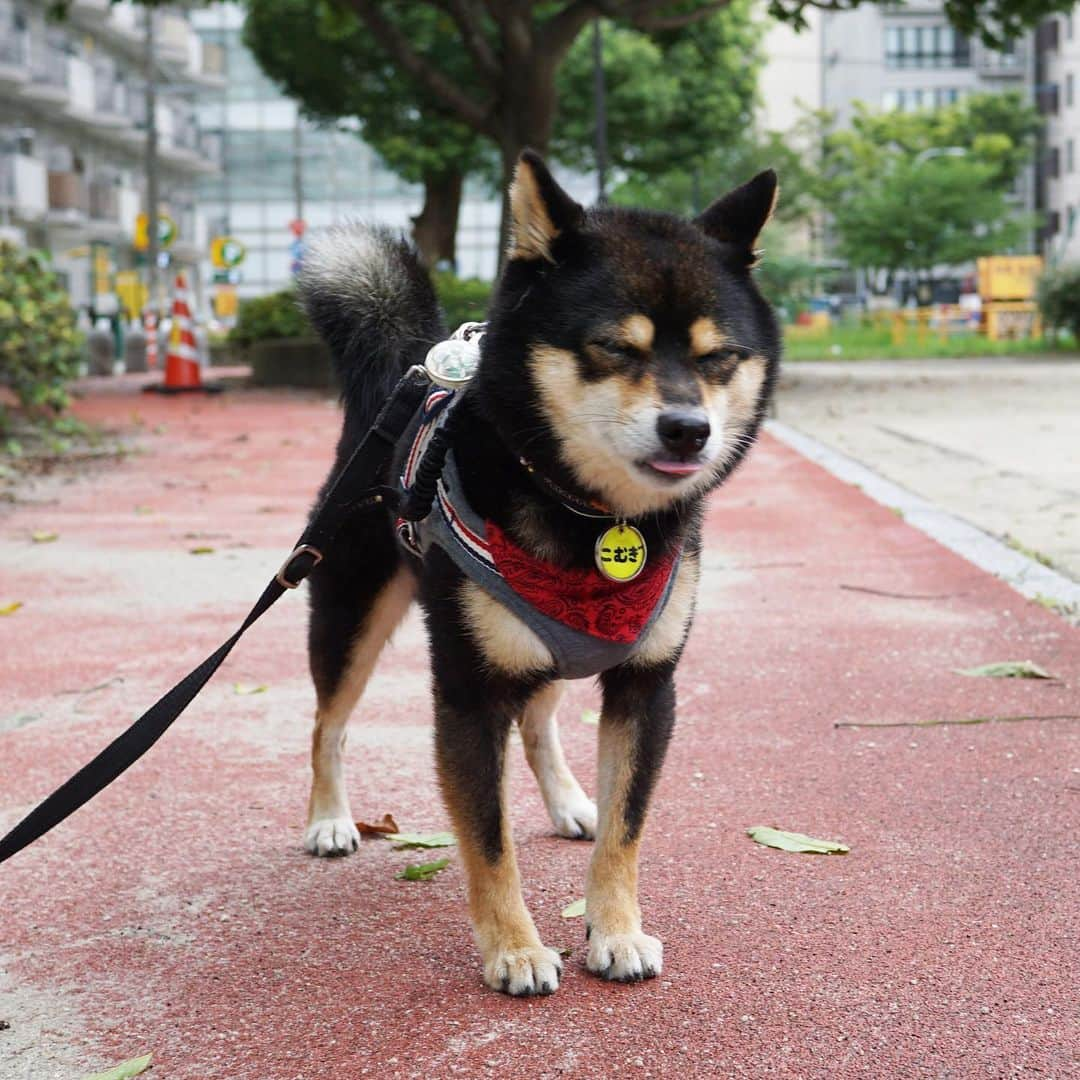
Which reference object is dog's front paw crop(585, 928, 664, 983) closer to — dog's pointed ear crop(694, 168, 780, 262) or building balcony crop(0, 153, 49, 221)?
dog's pointed ear crop(694, 168, 780, 262)

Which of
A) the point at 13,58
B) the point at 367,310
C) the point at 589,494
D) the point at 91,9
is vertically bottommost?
the point at 589,494

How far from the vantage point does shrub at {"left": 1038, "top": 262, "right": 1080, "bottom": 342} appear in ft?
104

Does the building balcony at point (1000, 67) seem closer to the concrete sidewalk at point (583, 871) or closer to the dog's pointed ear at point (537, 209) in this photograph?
the concrete sidewalk at point (583, 871)

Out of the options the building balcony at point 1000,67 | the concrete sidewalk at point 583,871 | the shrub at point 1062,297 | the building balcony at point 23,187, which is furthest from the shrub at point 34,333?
the building balcony at point 1000,67

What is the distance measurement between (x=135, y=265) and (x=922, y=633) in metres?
48.6

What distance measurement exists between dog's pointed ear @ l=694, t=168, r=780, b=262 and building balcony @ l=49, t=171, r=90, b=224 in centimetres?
4182

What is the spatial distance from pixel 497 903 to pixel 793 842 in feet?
3.49

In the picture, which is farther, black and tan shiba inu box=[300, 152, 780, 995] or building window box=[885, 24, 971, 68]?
building window box=[885, 24, 971, 68]

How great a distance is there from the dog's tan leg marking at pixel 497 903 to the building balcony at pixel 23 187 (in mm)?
38040

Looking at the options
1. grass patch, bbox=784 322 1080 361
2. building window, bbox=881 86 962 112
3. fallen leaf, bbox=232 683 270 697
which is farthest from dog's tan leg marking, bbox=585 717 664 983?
building window, bbox=881 86 962 112

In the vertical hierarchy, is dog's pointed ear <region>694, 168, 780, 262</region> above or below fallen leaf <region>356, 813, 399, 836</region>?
above

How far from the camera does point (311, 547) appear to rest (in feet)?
11.0


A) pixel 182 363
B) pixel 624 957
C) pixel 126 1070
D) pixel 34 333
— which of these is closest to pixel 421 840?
pixel 624 957

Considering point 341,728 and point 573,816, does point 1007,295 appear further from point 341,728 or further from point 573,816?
point 341,728
